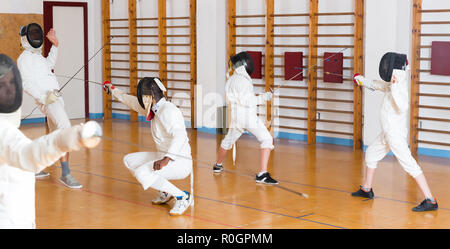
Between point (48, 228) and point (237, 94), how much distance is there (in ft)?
7.62

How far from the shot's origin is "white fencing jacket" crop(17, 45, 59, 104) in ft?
18.2

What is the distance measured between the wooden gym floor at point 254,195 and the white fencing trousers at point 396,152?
0.32 meters

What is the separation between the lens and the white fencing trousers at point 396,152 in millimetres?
4652

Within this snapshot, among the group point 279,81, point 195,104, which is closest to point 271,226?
point 279,81

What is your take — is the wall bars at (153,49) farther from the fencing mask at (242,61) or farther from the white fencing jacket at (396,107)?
the white fencing jacket at (396,107)

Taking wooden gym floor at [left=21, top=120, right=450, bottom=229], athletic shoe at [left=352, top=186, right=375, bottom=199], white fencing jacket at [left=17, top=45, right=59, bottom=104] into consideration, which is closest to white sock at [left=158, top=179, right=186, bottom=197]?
wooden gym floor at [left=21, top=120, right=450, bottom=229]

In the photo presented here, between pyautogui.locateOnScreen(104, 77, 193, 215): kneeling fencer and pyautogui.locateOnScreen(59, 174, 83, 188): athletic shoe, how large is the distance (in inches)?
42.5

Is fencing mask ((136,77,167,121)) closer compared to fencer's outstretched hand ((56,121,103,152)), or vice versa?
fencer's outstretched hand ((56,121,103,152))

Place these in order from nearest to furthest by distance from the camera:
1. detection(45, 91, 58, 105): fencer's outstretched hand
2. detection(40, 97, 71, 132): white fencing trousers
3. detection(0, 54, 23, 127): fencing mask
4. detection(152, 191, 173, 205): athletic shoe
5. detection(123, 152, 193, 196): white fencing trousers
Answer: detection(0, 54, 23, 127): fencing mask < detection(123, 152, 193, 196): white fencing trousers < detection(152, 191, 173, 205): athletic shoe < detection(45, 91, 58, 105): fencer's outstretched hand < detection(40, 97, 71, 132): white fencing trousers

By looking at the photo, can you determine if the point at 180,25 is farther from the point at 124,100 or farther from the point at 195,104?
the point at 124,100

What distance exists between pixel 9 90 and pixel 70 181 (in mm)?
3595

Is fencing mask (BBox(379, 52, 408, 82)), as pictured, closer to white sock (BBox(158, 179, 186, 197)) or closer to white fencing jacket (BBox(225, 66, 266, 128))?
white fencing jacket (BBox(225, 66, 266, 128))

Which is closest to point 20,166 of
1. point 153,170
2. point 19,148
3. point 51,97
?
point 19,148

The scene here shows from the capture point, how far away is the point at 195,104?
9461 millimetres
